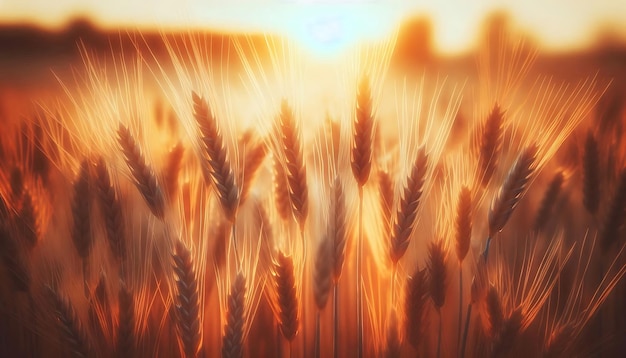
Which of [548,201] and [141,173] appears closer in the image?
[141,173]

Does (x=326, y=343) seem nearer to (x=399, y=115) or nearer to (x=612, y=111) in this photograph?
(x=399, y=115)

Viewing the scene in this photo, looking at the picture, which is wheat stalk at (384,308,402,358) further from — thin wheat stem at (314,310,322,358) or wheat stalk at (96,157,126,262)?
wheat stalk at (96,157,126,262)

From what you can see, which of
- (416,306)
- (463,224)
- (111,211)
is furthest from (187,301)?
(463,224)

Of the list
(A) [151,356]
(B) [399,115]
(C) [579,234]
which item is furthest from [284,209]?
(C) [579,234]

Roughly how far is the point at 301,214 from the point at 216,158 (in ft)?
0.61

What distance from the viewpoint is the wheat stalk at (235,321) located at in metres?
0.87

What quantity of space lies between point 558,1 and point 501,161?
1.05ft

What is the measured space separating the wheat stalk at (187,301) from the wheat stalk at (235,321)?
55 millimetres

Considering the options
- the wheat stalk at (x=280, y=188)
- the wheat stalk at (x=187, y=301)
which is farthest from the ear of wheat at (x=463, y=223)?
the wheat stalk at (x=187, y=301)

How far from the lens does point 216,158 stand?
84 cm

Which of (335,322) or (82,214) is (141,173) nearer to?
(82,214)

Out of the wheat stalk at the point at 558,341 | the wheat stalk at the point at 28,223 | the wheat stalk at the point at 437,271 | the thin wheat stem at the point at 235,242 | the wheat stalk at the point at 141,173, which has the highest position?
the wheat stalk at the point at 141,173

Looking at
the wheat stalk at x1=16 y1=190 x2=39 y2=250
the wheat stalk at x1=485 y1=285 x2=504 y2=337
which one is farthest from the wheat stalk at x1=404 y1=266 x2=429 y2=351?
the wheat stalk at x1=16 y1=190 x2=39 y2=250

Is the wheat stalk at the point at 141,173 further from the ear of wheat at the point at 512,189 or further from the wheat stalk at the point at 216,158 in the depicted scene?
the ear of wheat at the point at 512,189
